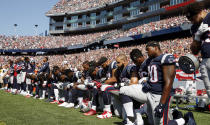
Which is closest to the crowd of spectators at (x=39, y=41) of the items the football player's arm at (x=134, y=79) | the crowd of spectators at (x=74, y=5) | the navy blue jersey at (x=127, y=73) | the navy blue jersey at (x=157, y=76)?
the crowd of spectators at (x=74, y=5)

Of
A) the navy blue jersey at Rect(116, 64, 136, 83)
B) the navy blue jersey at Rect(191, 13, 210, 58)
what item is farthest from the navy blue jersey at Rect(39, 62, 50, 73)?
the navy blue jersey at Rect(191, 13, 210, 58)

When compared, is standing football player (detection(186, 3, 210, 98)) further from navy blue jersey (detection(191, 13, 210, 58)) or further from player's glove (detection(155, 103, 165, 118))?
player's glove (detection(155, 103, 165, 118))

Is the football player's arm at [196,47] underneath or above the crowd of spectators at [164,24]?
underneath

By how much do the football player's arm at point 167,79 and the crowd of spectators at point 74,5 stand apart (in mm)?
50854

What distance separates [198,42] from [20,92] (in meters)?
12.4

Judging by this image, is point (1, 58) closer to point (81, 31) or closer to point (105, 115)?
point (81, 31)

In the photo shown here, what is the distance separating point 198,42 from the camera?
3.46 meters

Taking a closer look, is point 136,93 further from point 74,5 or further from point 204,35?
point 74,5

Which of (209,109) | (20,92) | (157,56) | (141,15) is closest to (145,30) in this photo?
(141,15)

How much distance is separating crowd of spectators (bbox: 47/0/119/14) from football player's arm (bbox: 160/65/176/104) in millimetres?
50854

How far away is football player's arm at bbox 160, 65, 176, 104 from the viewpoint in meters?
3.35

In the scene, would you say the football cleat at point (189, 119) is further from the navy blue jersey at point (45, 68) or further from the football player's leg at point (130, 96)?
the navy blue jersey at point (45, 68)

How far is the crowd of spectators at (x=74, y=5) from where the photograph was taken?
184 feet

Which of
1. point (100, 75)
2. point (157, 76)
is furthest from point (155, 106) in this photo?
point (100, 75)
